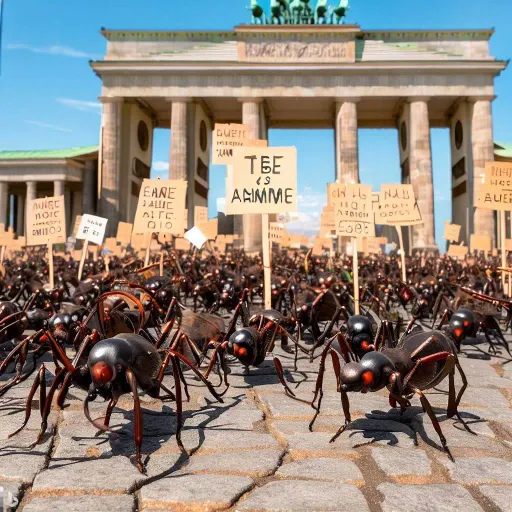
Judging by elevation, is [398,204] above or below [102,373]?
above

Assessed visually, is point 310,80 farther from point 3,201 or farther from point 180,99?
point 3,201

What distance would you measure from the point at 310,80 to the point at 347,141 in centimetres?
559

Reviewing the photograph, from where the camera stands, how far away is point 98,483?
245 cm

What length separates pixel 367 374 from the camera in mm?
2660

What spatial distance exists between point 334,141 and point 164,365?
157 ft

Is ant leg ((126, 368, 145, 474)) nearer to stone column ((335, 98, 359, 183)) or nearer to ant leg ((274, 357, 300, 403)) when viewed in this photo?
ant leg ((274, 357, 300, 403))

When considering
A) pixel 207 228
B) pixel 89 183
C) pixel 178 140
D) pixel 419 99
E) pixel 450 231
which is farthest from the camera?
pixel 89 183

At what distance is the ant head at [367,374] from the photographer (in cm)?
267

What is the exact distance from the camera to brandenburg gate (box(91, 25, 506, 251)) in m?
42.2

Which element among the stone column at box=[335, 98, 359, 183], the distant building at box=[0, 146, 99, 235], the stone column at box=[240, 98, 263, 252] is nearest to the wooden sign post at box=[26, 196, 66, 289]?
the stone column at box=[240, 98, 263, 252]

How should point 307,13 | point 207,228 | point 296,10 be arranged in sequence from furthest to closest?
1. point 307,13
2. point 296,10
3. point 207,228

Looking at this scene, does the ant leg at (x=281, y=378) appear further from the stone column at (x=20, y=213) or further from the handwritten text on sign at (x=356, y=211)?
the stone column at (x=20, y=213)

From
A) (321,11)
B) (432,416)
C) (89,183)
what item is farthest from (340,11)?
(432,416)

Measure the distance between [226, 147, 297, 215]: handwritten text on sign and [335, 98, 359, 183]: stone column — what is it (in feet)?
118
